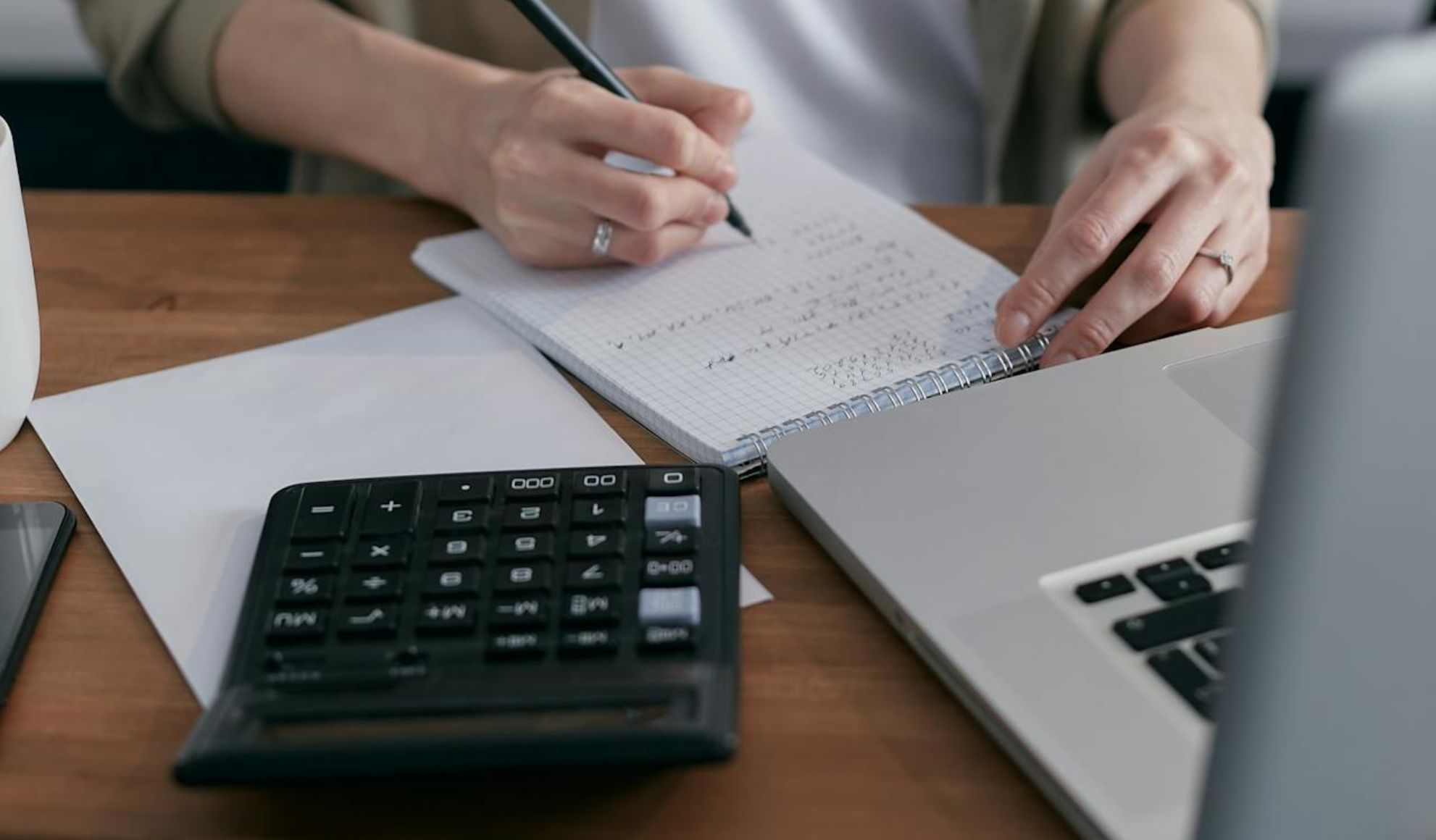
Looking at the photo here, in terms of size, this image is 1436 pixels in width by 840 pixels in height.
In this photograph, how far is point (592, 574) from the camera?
0.38 m

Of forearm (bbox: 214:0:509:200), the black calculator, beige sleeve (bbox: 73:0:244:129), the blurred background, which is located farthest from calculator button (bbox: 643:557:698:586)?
the blurred background

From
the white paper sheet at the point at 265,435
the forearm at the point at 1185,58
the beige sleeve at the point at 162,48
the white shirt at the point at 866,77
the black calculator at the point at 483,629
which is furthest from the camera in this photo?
the white shirt at the point at 866,77

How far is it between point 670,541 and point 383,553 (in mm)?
85

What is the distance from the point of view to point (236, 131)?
0.82m

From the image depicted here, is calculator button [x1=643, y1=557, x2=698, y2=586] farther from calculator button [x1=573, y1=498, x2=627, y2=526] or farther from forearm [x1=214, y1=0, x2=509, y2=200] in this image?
forearm [x1=214, y1=0, x2=509, y2=200]

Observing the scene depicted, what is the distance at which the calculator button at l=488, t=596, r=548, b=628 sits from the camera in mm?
359

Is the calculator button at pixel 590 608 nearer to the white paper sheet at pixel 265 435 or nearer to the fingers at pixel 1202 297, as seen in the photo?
the white paper sheet at pixel 265 435

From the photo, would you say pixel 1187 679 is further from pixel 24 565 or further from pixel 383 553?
pixel 24 565

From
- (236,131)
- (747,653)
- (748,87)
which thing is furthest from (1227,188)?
(236,131)

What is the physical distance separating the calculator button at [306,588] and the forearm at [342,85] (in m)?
0.32

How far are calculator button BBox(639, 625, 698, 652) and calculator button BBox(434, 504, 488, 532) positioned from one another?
0.07m

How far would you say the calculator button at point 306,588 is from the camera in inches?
14.7

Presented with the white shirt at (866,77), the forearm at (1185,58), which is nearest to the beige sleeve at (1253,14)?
the forearm at (1185,58)

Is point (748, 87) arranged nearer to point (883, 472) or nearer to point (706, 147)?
point (706, 147)
